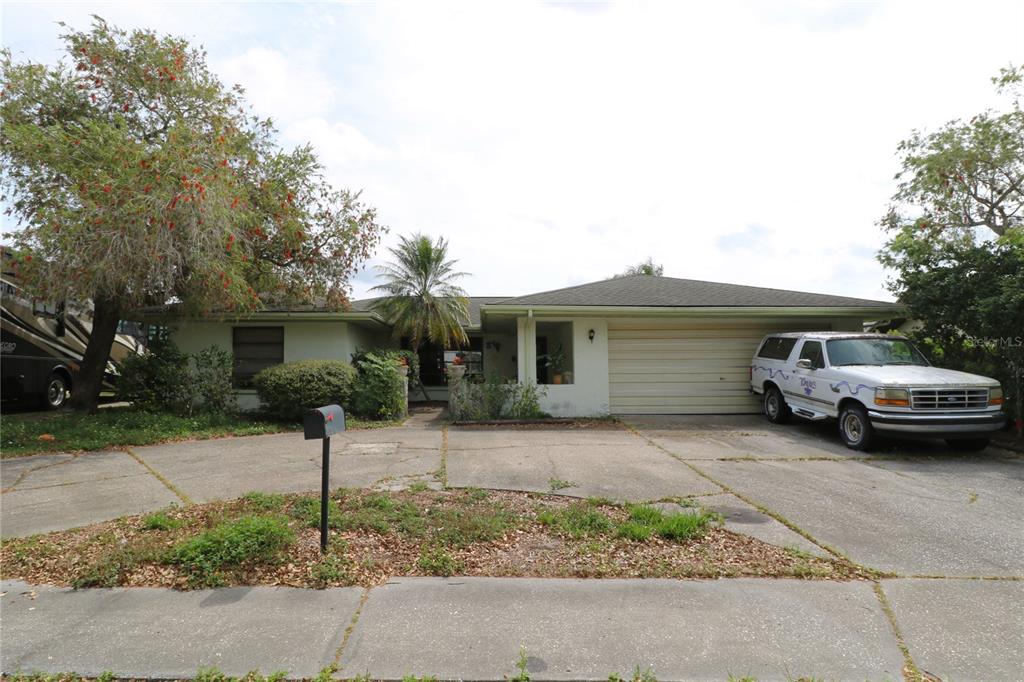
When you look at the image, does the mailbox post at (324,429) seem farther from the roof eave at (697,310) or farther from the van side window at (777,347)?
the van side window at (777,347)

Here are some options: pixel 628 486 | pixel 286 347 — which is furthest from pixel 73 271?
pixel 628 486

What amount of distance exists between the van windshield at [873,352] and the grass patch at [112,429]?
399 inches

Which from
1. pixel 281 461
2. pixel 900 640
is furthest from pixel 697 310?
pixel 900 640

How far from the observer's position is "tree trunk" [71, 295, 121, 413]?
1156 centimetres

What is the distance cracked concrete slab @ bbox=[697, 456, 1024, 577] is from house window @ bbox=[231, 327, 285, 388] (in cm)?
1072

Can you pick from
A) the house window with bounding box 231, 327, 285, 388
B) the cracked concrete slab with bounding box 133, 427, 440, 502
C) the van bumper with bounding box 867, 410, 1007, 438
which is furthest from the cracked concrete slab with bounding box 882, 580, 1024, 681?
the house window with bounding box 231, 327, 285, 388

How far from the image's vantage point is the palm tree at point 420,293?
14602 mm

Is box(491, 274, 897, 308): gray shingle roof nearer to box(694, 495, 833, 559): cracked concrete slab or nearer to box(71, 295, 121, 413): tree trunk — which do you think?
box(694, 495, 833, 559): cracked concrete slab

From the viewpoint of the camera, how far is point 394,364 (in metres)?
12.1

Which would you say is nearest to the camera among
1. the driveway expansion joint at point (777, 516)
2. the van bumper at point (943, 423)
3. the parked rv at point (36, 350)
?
the driveway expansion joint at point (777, 516)

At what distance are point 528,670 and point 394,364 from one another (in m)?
9.74

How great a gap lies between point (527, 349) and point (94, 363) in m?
9.40

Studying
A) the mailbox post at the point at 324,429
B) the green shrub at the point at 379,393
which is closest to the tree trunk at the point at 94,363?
the green shrub at the point at 379,393

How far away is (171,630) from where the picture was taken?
10.5ft
